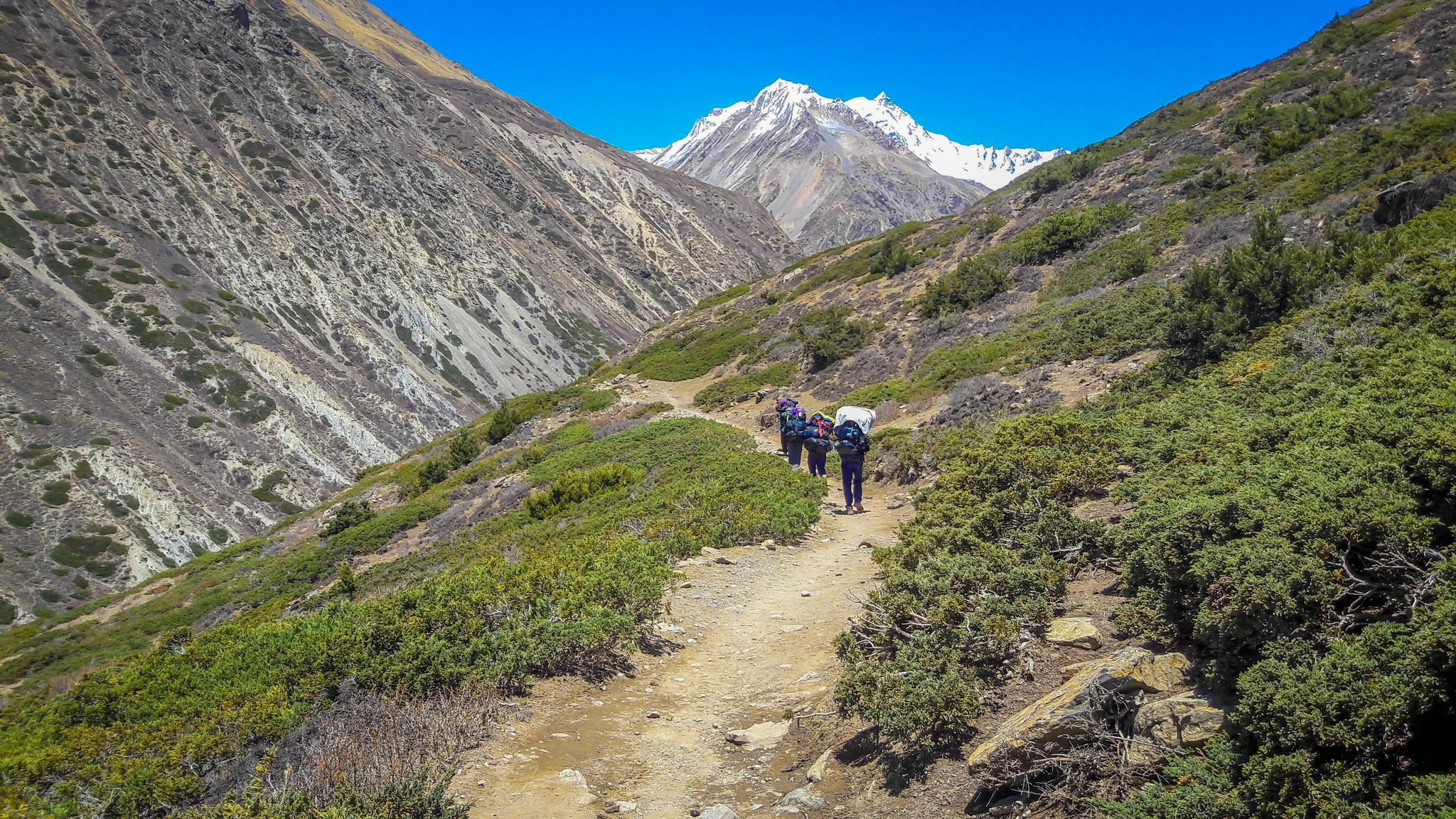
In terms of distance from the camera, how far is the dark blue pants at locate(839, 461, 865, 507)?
13.5 meters

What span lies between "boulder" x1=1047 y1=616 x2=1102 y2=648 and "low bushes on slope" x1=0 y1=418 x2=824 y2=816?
3743mm

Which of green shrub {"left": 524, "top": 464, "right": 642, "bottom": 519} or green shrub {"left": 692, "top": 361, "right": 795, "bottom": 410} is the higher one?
green shrub {"left": 692, "top": 361, "right": 795, "bottom": 410}

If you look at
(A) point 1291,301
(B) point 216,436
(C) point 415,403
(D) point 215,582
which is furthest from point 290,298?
(A) point 1291,301

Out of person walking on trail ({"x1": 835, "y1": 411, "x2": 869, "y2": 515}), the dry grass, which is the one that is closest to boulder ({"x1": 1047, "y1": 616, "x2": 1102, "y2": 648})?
the dry grass

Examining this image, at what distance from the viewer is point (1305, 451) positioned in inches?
232

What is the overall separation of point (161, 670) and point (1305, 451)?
37.1 feet

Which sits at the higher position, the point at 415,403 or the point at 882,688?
the point at 415,403

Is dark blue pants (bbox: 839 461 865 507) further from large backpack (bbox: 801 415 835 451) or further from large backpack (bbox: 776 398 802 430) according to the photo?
large backpack (bbox: 776 398 802 430)

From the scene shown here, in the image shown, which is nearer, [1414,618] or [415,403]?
[1414,618]

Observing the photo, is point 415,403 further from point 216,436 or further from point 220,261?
point 220,261

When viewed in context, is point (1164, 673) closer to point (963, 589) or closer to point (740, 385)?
point (963, 589)

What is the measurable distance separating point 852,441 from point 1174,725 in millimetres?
9549

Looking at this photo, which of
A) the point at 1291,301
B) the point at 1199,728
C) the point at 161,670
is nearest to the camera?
the point at 1199,728

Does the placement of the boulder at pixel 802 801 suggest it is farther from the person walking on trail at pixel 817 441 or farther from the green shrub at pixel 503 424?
the green shrub at pixel 503 424
